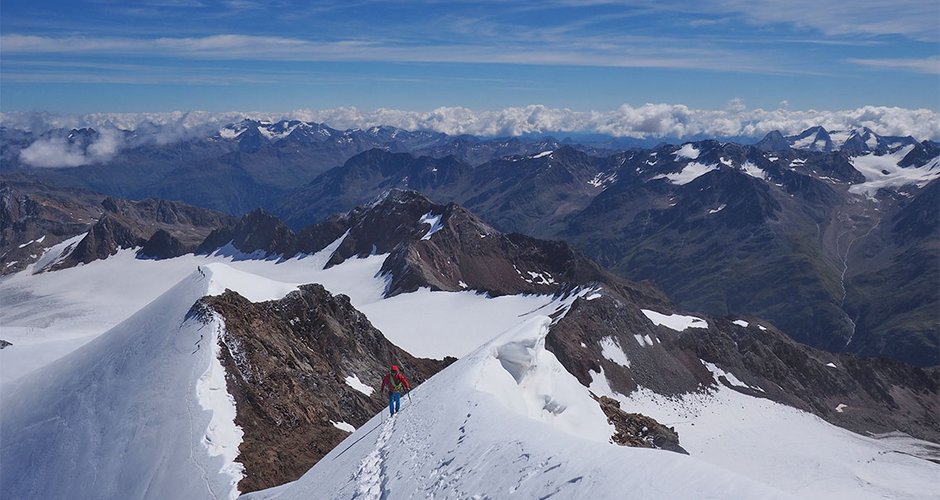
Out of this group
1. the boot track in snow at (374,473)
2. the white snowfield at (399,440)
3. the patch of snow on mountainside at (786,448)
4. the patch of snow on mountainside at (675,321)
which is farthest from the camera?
→ the patch of snow on mountainside at (675,321)

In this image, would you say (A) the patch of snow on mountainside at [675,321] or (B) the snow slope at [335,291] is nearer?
(B) the snow slope at [335,291]

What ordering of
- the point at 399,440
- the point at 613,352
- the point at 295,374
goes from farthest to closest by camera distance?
1. the point at 613,352
2. the point at 295,374
3. the point at 399,440

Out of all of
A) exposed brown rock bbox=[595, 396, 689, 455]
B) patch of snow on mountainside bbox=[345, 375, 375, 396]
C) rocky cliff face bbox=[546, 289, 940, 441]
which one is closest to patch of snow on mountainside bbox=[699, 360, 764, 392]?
rocky cliff face bbox=[546, 289, 940, 441]

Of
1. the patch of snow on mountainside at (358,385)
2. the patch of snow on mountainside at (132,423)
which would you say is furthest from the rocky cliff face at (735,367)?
the patch of snow on mountainside at (132,423)

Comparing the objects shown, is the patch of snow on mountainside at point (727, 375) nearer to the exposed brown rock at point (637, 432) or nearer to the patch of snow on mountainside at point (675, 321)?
the patch of snow on mountainside at point (675, 321)

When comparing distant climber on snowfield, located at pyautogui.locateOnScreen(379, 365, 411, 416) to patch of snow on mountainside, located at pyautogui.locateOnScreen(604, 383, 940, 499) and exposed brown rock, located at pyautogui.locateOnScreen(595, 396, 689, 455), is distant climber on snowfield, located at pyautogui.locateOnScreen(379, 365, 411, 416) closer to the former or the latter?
exposed brown rock, located at pyautogui.locateOnScreen(595, 396, 689, 455)

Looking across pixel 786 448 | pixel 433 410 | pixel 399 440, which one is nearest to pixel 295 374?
pixel 433 410

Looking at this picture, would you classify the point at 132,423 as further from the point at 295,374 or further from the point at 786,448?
Answer: the point at 786,448
